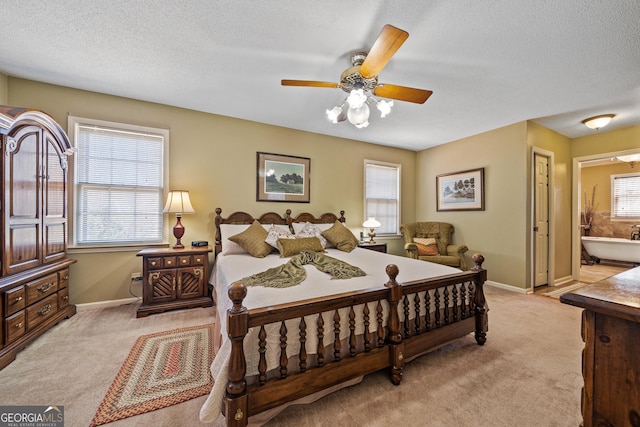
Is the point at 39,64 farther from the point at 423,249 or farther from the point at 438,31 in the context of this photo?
the point at 423,249

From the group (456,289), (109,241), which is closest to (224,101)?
(109,241)

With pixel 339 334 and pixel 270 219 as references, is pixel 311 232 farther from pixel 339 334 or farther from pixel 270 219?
pixel 339 334

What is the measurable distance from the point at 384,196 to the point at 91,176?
4.76 meters

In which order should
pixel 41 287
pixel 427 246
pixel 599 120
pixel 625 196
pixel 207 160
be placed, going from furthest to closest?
pixel 625 196 → pixel 427 246 → pixel 207 160 → pixel 599 120 → pixel 41 287

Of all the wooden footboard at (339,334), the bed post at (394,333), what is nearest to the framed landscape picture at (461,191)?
the wooden footboard at (339,334)

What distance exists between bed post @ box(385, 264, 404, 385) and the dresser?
923 millimetres

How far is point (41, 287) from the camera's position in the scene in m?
2.34

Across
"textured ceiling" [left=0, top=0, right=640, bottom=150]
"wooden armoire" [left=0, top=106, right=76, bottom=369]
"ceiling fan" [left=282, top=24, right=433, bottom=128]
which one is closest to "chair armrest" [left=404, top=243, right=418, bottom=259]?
"textured ceiling" [left=0, top=0, right=640, bottom=150]

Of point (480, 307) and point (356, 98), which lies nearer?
point (356, 98)

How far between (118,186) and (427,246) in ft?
15.9

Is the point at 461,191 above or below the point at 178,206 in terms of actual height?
above

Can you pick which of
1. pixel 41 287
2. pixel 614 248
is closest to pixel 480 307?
pixel 41 287

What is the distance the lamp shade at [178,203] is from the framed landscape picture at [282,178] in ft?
3.46

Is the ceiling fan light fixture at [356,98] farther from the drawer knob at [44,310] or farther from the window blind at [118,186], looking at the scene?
the drawer knob at [44,310]
